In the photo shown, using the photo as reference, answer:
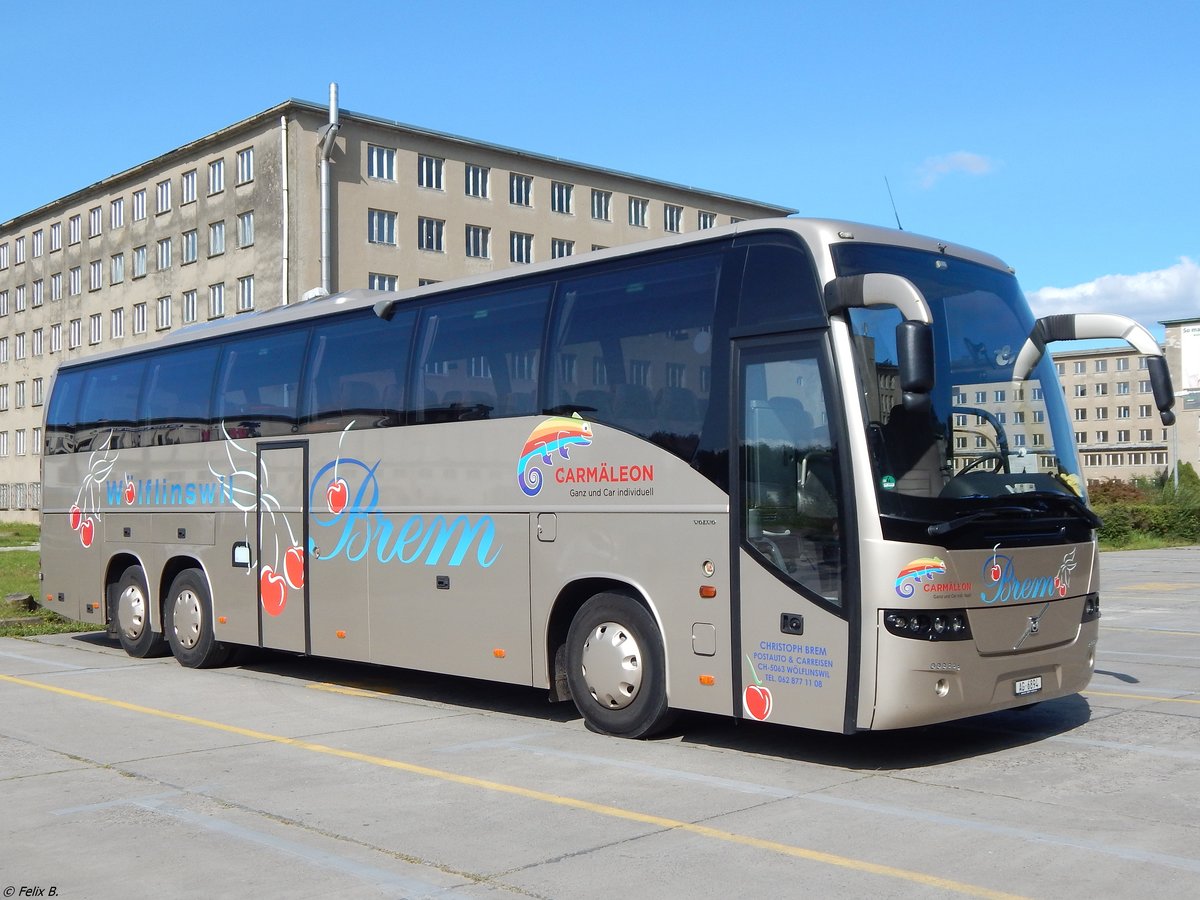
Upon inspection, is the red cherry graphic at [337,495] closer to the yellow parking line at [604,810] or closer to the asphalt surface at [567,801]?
the asphalt surface at [567,801]


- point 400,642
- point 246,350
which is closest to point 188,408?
point 246,350

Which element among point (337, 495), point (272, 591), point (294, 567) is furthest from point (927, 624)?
point (272, 591)

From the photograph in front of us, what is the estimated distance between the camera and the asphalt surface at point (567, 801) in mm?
6082

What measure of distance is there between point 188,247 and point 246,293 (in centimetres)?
610

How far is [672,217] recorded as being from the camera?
71.8m

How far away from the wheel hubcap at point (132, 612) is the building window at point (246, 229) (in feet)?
143

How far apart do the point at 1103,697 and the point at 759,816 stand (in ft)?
17.4

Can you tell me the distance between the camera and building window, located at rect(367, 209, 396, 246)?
5775 cm

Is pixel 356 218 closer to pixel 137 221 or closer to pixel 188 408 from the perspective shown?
pixel 137 221

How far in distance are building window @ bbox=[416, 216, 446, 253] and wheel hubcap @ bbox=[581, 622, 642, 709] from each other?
170 feet

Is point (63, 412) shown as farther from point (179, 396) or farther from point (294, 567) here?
point (294, 567)

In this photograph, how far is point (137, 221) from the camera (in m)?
66.5

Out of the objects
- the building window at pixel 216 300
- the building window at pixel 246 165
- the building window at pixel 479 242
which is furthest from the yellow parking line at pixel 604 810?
the building window at pixel 479 242

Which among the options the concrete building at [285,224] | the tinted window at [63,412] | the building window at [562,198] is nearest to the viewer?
the tinted window at [63,412]
